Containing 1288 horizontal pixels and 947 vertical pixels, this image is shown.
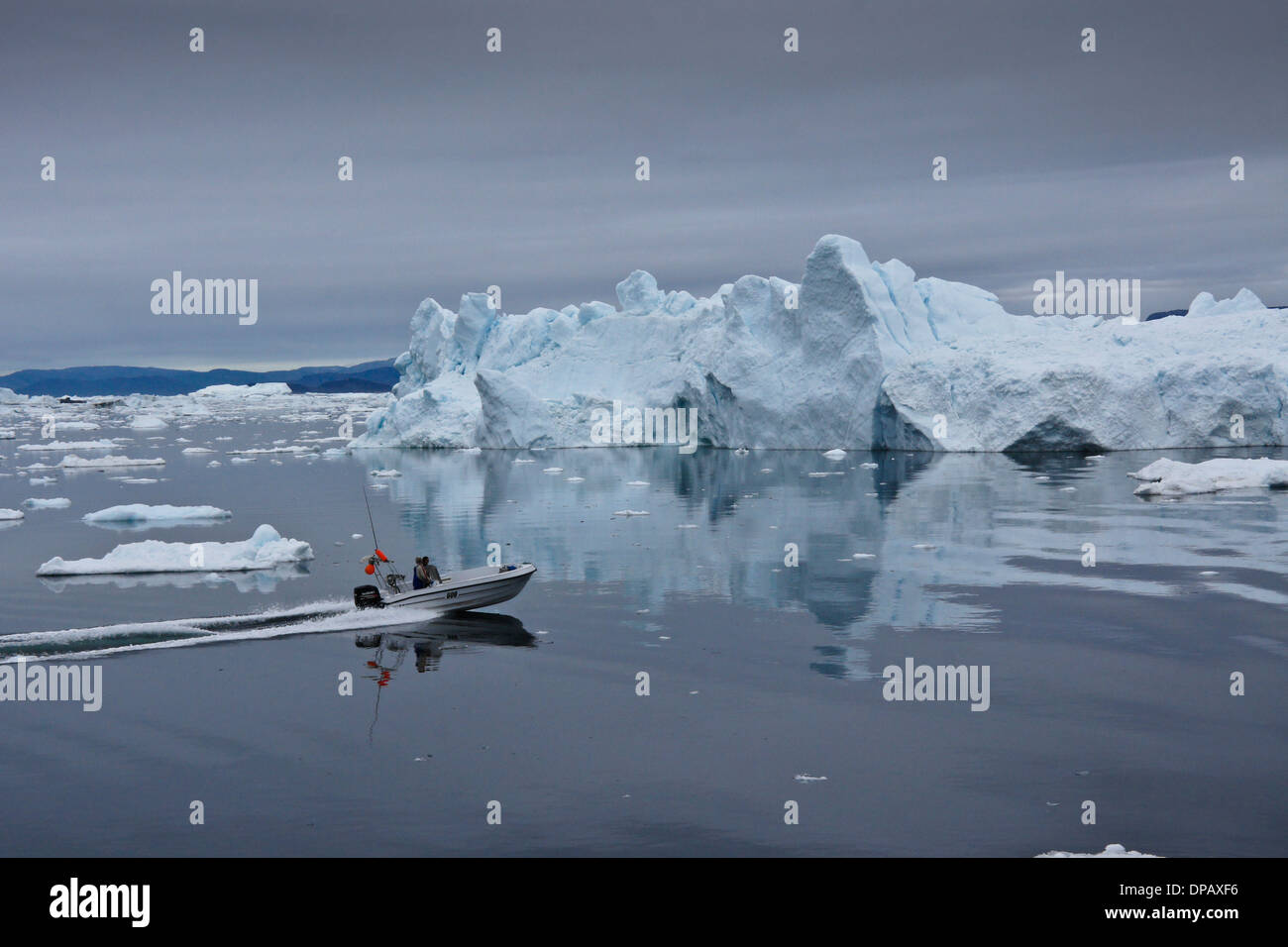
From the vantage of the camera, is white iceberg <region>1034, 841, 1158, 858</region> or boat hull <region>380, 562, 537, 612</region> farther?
boat hull <region>380, 562, 537, 612</region>

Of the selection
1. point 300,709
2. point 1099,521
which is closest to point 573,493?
point 1099,521

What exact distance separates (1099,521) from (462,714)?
17621 millimetres

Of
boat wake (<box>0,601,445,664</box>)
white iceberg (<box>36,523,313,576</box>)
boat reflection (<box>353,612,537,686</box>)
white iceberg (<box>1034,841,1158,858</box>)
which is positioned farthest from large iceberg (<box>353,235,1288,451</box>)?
white iceberg (<box>1034,841,1158,858</box>)

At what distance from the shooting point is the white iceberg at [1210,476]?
30203 mm

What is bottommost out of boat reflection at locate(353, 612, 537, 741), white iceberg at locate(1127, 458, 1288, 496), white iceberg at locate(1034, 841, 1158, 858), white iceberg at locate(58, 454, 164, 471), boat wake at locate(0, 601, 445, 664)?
white iceberg at locate(1034, 841, 1158, 858)

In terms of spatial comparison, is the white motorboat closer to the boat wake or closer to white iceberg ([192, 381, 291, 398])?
the boat wake

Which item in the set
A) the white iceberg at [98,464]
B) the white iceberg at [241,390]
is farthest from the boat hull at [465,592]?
the white iceberg at [241,390]

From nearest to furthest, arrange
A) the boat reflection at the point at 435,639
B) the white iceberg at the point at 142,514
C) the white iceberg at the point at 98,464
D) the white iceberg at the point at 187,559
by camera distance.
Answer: the boat reflection at the point at 435,639 < the white iceberg at the point at 187,559 < the white iceberg at the point at 142,514 < the white iceberg at the point at 98,464

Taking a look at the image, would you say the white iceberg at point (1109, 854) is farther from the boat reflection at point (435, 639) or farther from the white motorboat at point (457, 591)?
the white motorboat at point (457, 591)

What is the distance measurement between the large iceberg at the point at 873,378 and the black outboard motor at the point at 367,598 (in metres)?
31.3

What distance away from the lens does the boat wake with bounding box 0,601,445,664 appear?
Result: 14836 mm

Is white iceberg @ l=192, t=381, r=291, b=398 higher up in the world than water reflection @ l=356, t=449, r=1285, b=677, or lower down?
higher up

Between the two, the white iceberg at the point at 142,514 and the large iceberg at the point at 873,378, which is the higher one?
the large iceberg at the point at 873,378

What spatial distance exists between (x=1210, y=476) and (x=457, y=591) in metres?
22.3
